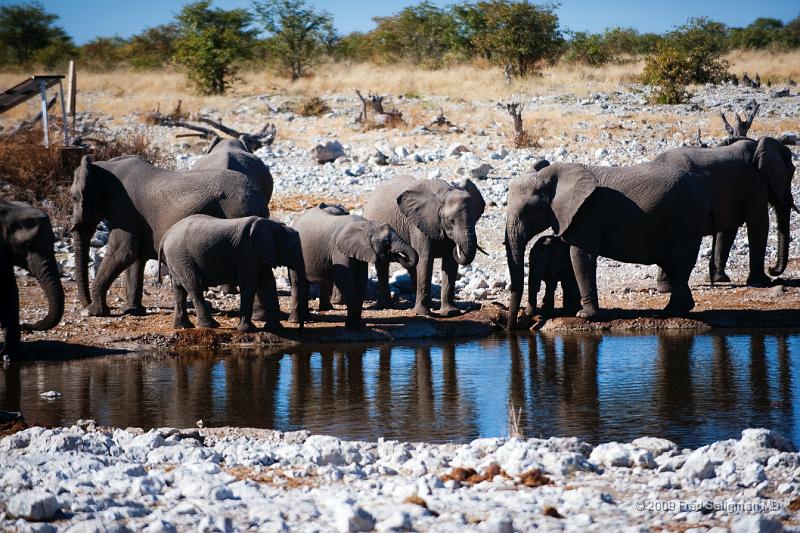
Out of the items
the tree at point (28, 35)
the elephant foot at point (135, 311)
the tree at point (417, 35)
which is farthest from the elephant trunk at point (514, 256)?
the tree at point (28, 35)

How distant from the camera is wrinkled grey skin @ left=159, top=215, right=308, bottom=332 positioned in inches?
550

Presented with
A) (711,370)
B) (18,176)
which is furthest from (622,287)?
(18,176)

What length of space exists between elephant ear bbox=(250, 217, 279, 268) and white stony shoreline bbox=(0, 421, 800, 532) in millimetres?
5020

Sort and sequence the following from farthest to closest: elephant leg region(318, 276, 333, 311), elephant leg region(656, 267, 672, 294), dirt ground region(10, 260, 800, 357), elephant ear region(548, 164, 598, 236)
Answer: elephant leg region(656, 267, 672, 294), elephant leg region(318, 276, 333, 311), elephant ear region(548, 164, 598, 236), dirt ground region(10, 260, 800, 357)

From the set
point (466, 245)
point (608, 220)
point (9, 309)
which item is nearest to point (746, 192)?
point (608, 220)

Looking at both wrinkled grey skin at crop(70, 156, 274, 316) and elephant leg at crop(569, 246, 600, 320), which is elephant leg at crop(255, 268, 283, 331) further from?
elephant leg at crop(569, 246, 600, 320)

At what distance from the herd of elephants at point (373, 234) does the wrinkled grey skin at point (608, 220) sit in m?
0.01

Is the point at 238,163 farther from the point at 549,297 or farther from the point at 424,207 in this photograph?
the point at 549,297

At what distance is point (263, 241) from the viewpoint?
1393cm

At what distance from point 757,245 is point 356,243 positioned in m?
6.27

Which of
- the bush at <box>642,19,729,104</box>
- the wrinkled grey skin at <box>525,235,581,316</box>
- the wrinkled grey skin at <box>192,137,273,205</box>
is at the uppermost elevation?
the bush at <box>642,19,729,104</box>

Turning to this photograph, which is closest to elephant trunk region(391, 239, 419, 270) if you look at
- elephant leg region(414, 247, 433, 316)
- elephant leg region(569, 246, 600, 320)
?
elephant leg region(414, 247, 433, 316)

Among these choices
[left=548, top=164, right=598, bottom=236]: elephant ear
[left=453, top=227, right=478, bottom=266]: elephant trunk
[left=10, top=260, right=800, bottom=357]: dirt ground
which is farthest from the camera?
[left=453, top=227, right=478, bottom=266]: elephant trunk

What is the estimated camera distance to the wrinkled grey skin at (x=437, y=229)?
50.2ft
